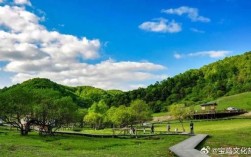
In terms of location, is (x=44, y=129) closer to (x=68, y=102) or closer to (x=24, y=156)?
(x=68, y=102)

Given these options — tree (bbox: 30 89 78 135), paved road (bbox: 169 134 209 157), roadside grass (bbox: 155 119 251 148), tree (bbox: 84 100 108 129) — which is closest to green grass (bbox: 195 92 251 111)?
tree (bbox: 84 100 108 129)

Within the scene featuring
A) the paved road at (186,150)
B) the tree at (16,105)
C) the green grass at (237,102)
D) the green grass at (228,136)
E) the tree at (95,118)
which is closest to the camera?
the paved road at (186,150)

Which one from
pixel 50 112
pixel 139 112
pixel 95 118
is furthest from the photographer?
pixel 95 118

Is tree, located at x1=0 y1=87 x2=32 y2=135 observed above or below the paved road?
above

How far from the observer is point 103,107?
170 meters

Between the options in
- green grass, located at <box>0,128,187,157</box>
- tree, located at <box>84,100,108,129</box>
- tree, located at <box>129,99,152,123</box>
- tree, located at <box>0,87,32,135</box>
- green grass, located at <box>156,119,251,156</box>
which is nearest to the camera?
green grass, located at <box>0,128,187,157</box>

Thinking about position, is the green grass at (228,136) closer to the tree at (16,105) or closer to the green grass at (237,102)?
the tree at (16,105)

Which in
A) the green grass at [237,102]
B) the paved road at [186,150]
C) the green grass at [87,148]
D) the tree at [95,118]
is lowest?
the green grass at [87,148]

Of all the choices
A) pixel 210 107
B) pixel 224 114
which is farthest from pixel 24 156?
pixel 210 107

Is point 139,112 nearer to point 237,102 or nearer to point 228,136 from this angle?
point 228,136

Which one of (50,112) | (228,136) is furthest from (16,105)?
(228,136)

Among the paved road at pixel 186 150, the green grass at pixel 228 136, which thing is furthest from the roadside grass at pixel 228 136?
the paved road at pixel 186 150

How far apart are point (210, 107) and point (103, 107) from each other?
159 feet

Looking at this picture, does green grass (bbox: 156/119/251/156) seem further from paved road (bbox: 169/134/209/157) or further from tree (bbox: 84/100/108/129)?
tree (bbox: 84/100/108/129)
